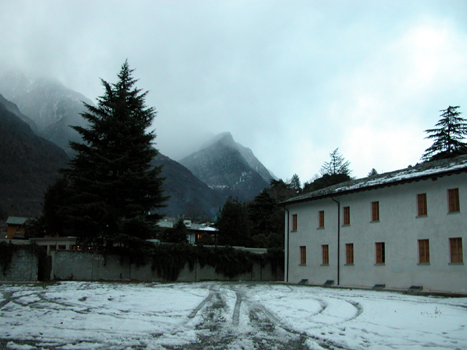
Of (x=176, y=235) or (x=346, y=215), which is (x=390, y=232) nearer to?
(x=346, y=215)

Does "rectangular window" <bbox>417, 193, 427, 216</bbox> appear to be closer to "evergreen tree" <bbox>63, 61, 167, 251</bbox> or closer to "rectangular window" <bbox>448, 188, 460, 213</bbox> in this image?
"rectangular window" <bbox>448, 188, 460, 213</bbox>

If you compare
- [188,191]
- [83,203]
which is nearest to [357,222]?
[83,203]

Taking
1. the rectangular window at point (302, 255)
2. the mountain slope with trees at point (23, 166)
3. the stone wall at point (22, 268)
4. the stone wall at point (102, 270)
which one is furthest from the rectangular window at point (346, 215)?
the mountain slope with trees at point (23, 166)

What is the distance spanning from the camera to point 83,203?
95.2 feet

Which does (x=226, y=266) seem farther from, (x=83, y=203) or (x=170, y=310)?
(x=170, y=310)

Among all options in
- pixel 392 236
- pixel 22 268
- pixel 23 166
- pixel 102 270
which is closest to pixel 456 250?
pixel 392 236

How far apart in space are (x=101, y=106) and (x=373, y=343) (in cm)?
2845

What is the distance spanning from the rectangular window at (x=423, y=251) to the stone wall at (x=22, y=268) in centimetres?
2125

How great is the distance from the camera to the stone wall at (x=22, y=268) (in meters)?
22.4

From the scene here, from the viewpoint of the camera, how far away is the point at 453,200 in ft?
75.0

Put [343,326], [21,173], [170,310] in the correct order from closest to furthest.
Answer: [343,326]
[170,310]
[21,173]

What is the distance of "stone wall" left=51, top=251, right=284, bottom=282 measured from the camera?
25469 mm

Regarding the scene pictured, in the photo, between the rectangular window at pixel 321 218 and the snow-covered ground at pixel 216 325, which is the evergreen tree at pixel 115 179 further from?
the snow-covered ground at pixel 216 325

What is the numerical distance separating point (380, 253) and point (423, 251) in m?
3.16
